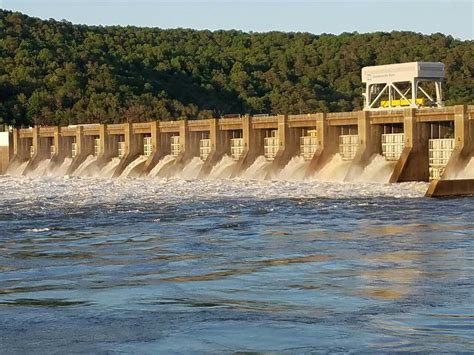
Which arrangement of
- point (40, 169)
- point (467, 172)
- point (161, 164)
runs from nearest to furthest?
point (467, 172) → point (161, 164) → point (40, 169)

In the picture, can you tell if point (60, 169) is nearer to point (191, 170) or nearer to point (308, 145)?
point (191, 170)

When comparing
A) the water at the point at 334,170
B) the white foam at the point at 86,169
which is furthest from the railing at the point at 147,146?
the water at the point at 334,170

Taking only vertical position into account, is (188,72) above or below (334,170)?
above

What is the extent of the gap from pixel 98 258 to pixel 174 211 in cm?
1546

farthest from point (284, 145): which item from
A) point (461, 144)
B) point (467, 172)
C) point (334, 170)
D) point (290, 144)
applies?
point (467, 172)

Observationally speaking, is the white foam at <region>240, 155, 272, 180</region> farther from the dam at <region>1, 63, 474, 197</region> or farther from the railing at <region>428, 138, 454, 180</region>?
the railing at <region>428, 138, 454, 180</region>

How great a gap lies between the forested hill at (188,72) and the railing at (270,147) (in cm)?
4618

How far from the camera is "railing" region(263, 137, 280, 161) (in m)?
69.6

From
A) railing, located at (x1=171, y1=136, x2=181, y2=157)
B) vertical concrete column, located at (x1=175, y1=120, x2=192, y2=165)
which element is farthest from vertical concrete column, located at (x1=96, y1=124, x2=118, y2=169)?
vertical concrete column, located at (x1=175, y1=120, x2=192, y2=165)

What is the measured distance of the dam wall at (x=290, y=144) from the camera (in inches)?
2250

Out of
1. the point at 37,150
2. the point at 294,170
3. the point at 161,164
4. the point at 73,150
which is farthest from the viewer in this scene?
the point at 37,150

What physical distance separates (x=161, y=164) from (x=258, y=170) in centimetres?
1108

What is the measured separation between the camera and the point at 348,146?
64.2m

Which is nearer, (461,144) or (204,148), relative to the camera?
(461,144)
